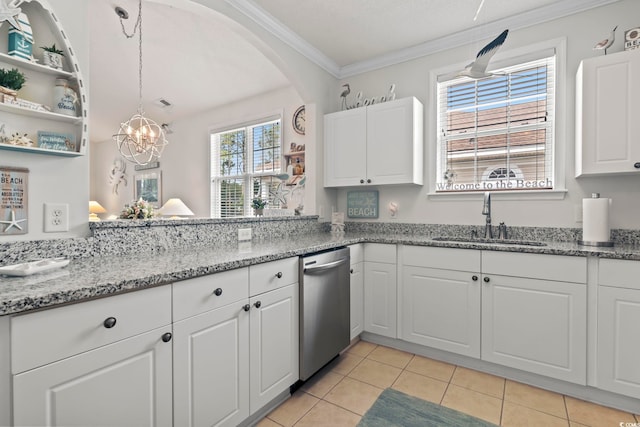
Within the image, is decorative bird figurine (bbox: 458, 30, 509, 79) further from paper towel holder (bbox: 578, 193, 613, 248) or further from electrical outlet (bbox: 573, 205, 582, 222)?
electrical outlet (bbox: 573, 205, 582, 222)

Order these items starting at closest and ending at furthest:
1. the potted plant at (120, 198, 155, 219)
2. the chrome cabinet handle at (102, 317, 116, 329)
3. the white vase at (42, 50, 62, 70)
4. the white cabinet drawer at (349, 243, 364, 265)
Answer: the chrome cabinet handle at (102, 317, 116, 329) < the white vase at (42, 50, 62, 70) < the white cabinet drawer at (349, 243, 364, 265) < the potted plant at (120, 198, 155, 219)

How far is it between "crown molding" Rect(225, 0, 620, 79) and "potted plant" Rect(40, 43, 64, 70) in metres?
1.19

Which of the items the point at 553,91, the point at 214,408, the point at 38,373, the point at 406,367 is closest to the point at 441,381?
the point at 406,367

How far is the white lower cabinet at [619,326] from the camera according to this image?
166 cm

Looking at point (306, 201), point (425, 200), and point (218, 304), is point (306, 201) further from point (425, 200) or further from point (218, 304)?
point (218, 304)

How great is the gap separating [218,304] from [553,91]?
2809 millimetres

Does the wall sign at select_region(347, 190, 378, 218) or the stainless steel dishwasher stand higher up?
the wall sign at select_region(347, 190, 378, 218)

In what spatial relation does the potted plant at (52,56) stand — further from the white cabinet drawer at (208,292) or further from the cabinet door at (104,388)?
the cabinet door at (104,388)

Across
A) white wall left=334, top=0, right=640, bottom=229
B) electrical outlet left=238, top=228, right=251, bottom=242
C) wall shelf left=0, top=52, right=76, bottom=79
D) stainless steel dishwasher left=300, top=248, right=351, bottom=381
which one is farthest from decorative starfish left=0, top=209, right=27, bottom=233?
white wall left=334, top=0, right=640, bottom=229

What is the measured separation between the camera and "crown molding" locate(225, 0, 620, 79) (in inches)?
87.0

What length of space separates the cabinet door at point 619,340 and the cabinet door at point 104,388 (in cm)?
226

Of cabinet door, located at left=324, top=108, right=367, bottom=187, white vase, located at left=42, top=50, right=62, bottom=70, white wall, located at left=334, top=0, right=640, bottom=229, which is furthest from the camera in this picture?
cabinet door, located at left=324, top=108, right=367, bottom=187

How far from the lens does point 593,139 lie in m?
1.96

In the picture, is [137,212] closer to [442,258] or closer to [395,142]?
[395,142]
